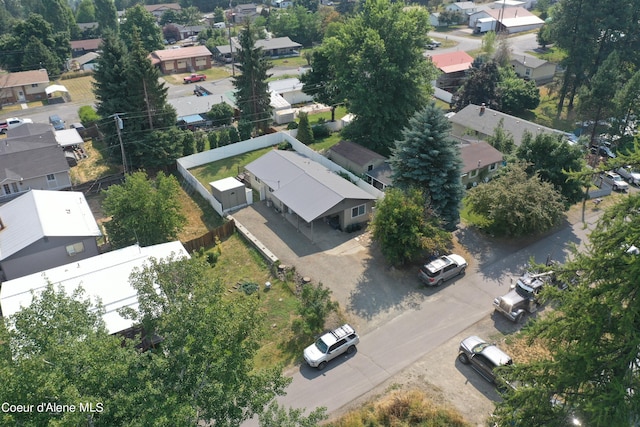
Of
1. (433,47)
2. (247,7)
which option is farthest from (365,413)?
(247,7)

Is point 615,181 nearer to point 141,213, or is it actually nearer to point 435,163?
point 435,163

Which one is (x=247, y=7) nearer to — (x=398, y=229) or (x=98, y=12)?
(x=98, y=12)

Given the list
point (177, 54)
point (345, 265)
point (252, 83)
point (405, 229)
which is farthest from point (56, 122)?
point (405, 229)

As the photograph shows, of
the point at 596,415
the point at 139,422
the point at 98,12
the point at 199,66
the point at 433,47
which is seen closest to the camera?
the point at 139,422

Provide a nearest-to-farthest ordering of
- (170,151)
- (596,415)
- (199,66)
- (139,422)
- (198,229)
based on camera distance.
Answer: (139,422)
(596,415)
(198,229)
(170,151)
(199,66)

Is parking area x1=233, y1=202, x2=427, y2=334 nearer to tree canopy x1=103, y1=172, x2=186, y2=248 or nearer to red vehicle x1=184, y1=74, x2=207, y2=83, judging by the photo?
tree canopy x1=103, y1=172, x2=186, y2=248

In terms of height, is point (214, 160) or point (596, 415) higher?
point (596, 415)

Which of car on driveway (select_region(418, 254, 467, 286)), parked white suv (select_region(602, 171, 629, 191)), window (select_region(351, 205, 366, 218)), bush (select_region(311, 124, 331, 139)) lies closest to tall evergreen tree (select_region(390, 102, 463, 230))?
car on driveway (select_region(418, 254, 467, 286))
